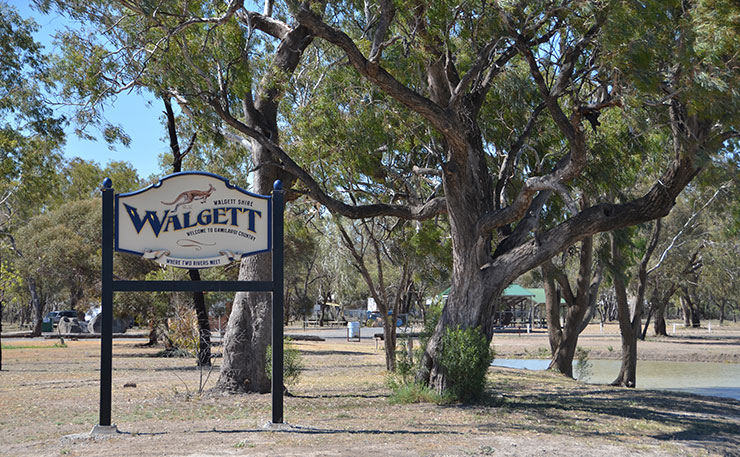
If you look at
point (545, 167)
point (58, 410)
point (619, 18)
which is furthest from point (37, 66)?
point (619, 18)

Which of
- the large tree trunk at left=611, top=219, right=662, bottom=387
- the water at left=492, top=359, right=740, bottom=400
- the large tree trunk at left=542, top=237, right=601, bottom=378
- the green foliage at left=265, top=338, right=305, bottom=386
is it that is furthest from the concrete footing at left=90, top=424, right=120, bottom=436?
the water at left=492, top=359, right=740, bottom=400

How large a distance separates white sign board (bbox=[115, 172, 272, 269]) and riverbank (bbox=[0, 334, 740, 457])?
7.67 ft

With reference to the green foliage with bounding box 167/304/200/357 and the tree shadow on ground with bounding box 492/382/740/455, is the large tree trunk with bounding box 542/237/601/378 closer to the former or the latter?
the tree shadow on ground with bounding box 492/382/740/455

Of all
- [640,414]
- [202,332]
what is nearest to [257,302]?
[202,332]

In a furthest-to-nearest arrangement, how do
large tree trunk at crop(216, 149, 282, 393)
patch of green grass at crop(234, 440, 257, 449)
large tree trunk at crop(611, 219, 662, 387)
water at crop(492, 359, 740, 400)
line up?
water at crop(492, 359, 740, 400) < large tree trunk at crop(611, 219, 662, 387) < large tree trunk at crop(216, 149, 282, 393) < patch of green grass at crop(234, 440, 257, 449)

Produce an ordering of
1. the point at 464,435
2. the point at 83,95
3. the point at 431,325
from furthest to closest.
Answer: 1. the point at 83,95
2. the point at 431,325
3. the point at 464,435

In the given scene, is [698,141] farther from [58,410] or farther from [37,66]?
[37,66]

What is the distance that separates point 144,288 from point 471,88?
871 centimetres

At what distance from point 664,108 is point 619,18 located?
2.83 metres

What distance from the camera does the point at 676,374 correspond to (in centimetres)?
2789

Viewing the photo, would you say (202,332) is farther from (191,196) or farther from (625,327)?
(625,327)

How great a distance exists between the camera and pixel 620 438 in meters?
9.48

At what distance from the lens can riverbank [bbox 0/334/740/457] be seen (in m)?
8.40

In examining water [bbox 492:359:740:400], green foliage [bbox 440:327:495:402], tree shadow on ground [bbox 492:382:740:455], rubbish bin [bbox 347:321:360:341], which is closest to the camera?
tree shadow on ground [bbox 492:382:740:455]
